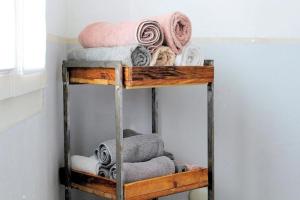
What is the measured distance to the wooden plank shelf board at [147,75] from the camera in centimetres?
129

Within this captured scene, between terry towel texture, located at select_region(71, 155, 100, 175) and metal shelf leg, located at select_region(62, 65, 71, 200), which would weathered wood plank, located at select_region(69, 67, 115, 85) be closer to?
metal shelf leg, located at select_region(62, 65, 71, 200)

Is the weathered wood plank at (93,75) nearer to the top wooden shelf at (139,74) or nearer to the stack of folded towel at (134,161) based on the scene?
the top wooden shelf at (139,74)

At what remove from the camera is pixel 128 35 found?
1375mm

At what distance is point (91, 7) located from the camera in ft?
5.92

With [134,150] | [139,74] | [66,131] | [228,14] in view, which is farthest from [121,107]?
[228,14]

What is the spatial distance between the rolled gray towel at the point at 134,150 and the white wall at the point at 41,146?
177 millimetres

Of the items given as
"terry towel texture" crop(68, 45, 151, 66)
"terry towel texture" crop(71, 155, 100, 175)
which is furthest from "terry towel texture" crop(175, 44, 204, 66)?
"terry towel texture" crop(71, 155, 100, 175)

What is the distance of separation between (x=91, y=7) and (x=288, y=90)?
931 mm

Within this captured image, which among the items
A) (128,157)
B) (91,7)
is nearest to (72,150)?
(128,157)

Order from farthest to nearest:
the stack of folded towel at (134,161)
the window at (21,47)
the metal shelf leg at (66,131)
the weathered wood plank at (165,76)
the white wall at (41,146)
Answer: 1. the metal shelf leg at (66,131)
2. the stack of folded towel at (134,161)
3. the weathered wood plank at (165,76)
4. the white wall at (41,146)
5. the window at (21,47)

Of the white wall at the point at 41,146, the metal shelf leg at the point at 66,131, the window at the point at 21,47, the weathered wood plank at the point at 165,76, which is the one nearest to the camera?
the window at the point at 21,47

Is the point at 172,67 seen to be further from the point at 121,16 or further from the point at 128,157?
the point at 121,16

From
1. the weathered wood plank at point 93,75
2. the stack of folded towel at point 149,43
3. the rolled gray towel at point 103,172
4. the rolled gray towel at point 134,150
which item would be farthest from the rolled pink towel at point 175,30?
the rolled gray towel at point 103,172

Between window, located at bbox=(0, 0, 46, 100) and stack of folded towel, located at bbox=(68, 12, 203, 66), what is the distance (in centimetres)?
25
